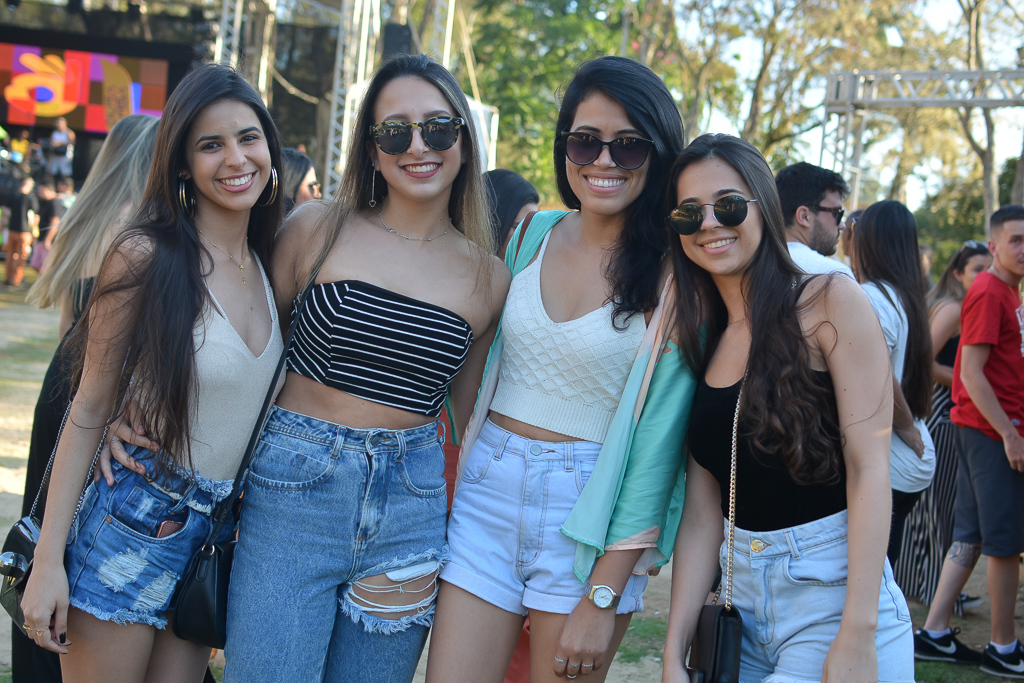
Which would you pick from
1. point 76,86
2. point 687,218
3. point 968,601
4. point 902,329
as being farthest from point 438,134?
point 76,86

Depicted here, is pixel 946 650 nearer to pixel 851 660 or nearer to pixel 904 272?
pixel 904 272

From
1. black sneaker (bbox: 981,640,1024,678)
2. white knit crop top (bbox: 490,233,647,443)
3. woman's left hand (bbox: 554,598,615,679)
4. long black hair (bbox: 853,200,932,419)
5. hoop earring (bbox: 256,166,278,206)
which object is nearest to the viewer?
woman's left hand (bbox: 554,598,615,679)

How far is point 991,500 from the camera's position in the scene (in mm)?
4500

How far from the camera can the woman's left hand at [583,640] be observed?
2.19 meters

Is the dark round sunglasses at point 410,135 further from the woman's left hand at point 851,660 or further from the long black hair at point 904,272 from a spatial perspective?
the long black hair at point 904,272

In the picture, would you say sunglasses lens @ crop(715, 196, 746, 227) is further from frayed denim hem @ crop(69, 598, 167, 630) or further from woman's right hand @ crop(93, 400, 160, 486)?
frayed denim hem @ crop(69, 598, 167, 630)

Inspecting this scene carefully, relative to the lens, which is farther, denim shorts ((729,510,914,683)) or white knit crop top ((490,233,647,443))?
white knit crop top ((490,233,647,443))

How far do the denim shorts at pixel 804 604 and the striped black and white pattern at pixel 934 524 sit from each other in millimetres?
3747

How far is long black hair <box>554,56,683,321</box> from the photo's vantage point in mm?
2373

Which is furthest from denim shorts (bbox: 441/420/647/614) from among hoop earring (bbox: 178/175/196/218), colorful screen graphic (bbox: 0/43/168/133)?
colorful screen graphic (bbox: 0/43/168/133)

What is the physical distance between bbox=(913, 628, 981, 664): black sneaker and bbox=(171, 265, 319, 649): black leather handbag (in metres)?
3.92

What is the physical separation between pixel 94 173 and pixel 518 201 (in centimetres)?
191

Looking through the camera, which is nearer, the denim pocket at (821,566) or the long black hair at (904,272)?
the denim pocket at (821,566)

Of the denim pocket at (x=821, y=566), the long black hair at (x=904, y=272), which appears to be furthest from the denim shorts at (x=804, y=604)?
the long black hair at (x=904, y=272)
